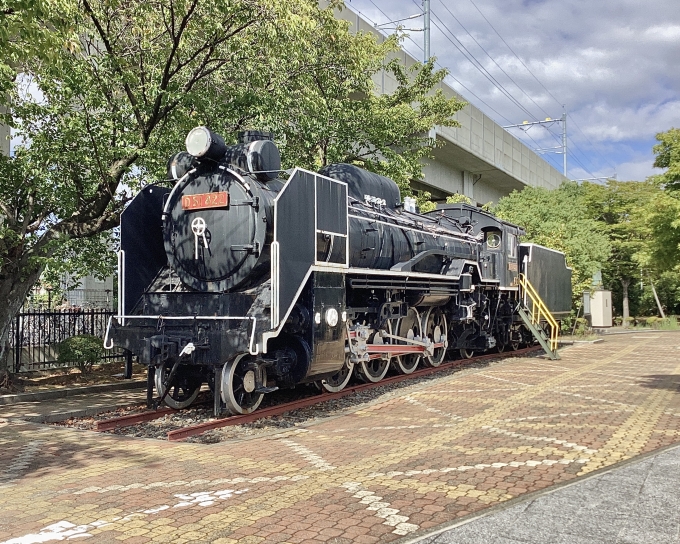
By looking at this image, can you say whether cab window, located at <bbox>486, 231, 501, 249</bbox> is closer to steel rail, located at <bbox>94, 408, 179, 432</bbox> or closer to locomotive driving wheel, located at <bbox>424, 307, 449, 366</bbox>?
locomotive driving wheel, located at <bbox>424, 307, 449, 366</bbox>

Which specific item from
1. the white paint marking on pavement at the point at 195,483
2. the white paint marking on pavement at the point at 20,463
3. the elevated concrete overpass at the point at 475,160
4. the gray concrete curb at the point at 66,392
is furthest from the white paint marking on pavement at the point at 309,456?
the elevated concrete overpass at the point at 475,160

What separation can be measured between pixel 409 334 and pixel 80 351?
6.18m

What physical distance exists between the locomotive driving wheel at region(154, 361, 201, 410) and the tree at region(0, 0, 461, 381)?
8.60 feet

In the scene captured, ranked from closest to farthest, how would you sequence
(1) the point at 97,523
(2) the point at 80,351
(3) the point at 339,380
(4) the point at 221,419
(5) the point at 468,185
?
(1) the point at 97,523 < (4) the point at 221,419 < (3) the point at 339,380 < (2) the point at 80,351 < (5) the point at 468,185

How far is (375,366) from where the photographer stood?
36.0 feet

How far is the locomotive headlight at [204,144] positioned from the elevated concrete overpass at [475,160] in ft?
46.9

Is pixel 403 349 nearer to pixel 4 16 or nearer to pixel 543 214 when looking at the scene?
pixel 4 16

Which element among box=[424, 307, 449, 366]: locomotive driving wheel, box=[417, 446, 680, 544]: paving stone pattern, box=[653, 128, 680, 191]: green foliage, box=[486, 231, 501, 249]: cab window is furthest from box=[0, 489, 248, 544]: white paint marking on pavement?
box=[653, 128, 680, 191]: green foliage

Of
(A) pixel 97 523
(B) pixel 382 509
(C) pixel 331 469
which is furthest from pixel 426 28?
(A) pixel 97 523

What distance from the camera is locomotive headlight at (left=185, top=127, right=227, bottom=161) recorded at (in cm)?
793

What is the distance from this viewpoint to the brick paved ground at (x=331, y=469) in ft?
13.9

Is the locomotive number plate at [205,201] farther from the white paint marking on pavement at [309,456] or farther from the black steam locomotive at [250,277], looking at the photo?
the white paint marking on pavement at [309,456]

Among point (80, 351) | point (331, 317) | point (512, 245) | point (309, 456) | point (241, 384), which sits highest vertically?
point (512, 245)

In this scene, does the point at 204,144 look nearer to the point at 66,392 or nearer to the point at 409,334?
the point at 66,392
